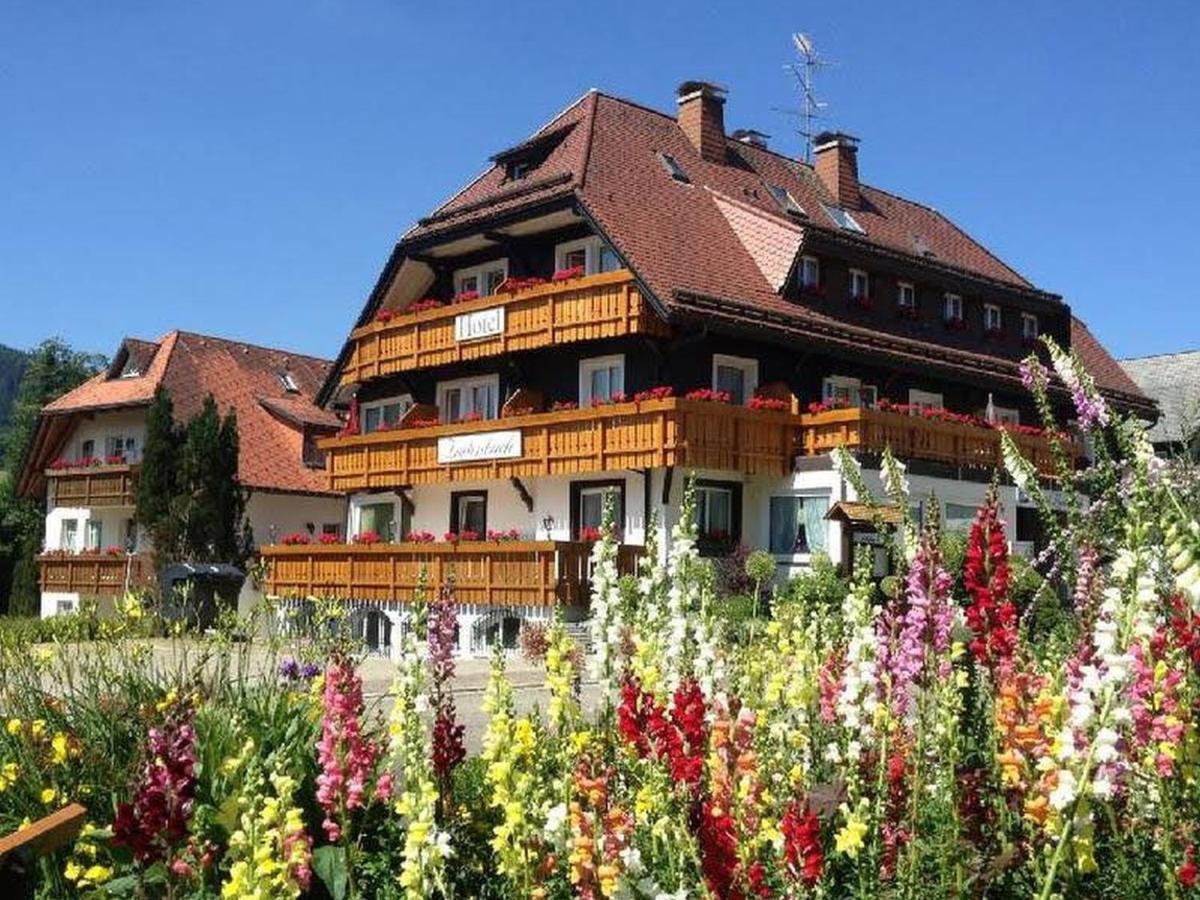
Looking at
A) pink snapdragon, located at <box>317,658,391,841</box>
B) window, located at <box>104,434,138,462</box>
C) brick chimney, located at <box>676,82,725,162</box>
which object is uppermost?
brick chimney, located at <box>676,82,725,162</box>

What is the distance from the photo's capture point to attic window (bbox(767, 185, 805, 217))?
33.4 m

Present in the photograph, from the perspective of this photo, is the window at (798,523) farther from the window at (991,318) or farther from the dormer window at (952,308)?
the window at (991,318)

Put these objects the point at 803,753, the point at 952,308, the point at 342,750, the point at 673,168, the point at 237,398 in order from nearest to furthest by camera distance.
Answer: the point at 342,750, the point at 803,753, the point at 673,168, the point at 952,308, the point at 237,398

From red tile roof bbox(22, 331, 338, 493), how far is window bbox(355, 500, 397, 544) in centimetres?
580

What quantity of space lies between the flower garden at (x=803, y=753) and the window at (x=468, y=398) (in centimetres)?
2482

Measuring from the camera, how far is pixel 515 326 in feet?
94.2

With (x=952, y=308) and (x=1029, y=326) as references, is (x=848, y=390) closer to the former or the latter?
(x=952, y=308)

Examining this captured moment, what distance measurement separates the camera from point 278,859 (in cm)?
402

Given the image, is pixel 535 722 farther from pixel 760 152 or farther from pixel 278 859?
pixel 760 152

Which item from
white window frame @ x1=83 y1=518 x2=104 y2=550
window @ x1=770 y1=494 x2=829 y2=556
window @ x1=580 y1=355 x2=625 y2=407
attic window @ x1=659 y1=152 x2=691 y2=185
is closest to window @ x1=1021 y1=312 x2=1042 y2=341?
attic window @ x1=659 y1=152 x2=691 y2=185

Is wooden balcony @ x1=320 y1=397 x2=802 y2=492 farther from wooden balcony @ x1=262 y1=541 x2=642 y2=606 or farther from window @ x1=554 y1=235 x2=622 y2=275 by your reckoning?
window @ x1=554 y1=235 x2=622 y2=275

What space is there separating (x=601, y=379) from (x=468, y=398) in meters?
4.53

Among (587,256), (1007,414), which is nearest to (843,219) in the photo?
(1007,414)

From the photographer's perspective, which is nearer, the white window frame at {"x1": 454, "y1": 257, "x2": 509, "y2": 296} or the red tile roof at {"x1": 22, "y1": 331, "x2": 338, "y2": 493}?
the white window frame at {"x1": 454, "y1": 257, "x2": 509, "y2": 296}
